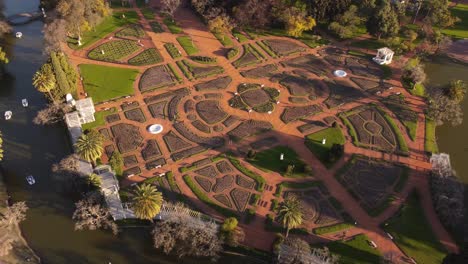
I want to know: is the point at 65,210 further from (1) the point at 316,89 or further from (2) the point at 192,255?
(1) the point at 316,89

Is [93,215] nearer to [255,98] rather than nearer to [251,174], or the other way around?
[251,174]

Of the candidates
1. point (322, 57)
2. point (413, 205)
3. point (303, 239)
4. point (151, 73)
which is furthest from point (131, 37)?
point (413, 205)

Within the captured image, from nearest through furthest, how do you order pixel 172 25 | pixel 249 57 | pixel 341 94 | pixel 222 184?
pixel 222 184, pixel 341 94, pixel 249 57, pixel 172 25

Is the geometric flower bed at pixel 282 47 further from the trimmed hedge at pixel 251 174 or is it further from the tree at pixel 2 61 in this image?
the tree at pixel 2 61

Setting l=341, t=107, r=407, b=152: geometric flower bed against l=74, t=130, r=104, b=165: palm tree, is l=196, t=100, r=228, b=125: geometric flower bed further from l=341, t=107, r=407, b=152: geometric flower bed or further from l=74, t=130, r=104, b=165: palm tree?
l=341, t=107, r=407, b=152: geometric flower bed

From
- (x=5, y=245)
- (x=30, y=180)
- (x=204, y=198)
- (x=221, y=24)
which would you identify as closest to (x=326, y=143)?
(x=204, y=198)

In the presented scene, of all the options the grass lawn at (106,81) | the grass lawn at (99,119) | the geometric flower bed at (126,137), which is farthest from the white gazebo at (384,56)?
the grass lawn at (99,119)

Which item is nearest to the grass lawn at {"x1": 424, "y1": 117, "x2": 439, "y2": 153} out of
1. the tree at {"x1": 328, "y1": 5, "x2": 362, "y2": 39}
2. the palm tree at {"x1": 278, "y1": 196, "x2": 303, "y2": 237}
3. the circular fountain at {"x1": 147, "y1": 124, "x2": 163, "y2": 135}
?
the tree at {"x1": 328, "y1": 5, "x2": 362, "y2": 39}
